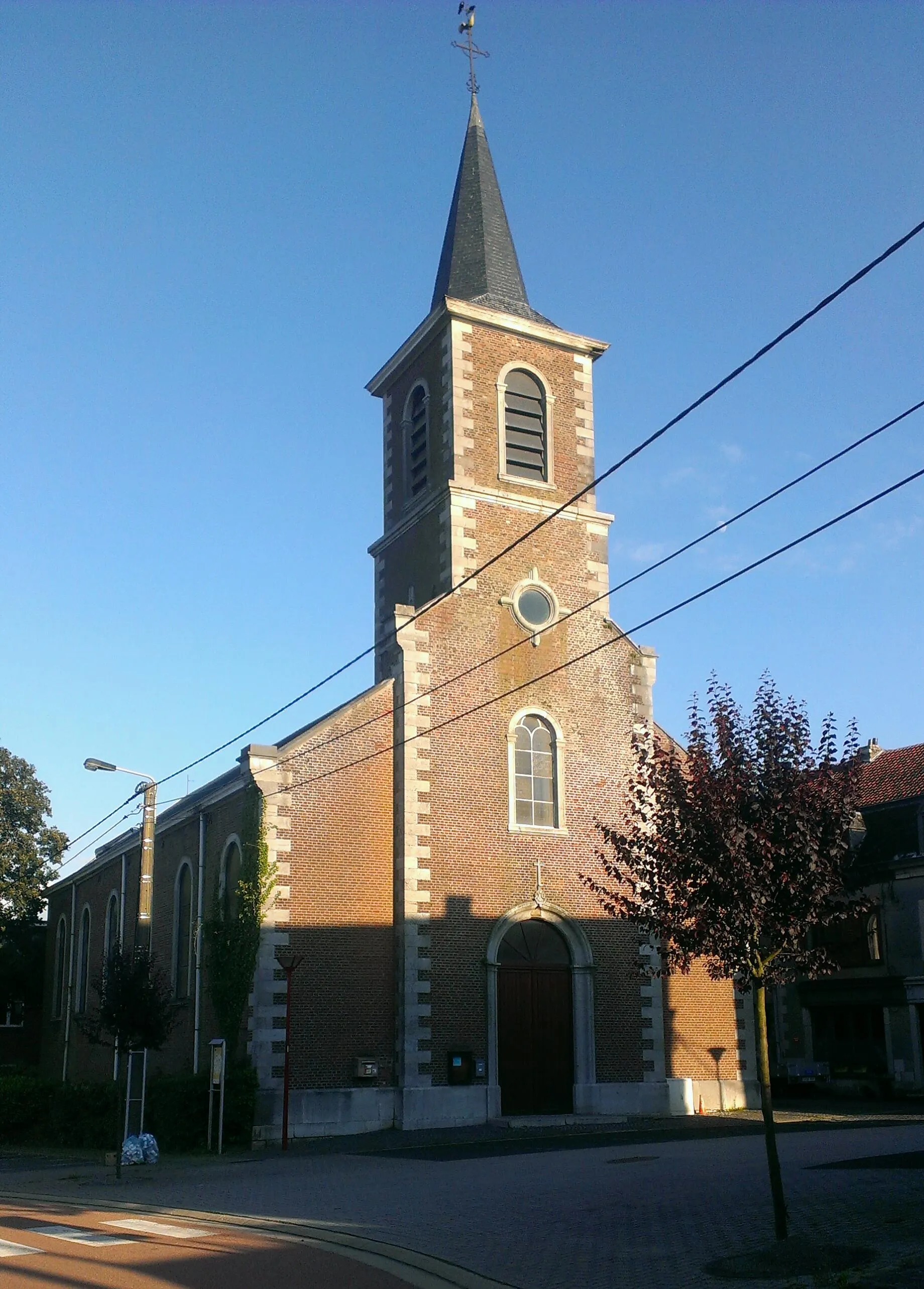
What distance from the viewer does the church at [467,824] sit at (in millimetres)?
23734

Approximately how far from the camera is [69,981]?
126 feet

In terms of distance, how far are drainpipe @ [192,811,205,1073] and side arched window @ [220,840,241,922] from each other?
2.95 feet

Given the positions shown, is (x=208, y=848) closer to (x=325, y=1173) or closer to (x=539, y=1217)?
(x=325, y=1173)

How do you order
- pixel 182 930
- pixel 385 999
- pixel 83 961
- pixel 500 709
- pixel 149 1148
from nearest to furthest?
pixel 149 1148
pixel 385 999
pixel 500 709
pixel 182 930
pixel 83 961

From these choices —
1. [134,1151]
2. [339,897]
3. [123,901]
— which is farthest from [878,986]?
[123,901]

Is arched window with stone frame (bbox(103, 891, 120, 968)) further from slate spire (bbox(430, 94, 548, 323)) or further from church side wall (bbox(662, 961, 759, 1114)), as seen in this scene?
slate spire (bbox(430, 94, 548, 323))

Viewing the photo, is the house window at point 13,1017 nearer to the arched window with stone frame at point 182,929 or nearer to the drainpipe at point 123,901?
the drainpipe at point 123,901

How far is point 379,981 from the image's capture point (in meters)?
24.2

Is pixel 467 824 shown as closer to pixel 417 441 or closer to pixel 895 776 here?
pixel 417 441

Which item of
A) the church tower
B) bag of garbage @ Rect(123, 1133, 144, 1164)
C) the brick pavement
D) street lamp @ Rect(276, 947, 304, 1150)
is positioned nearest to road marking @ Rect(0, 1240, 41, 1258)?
the brick pavement

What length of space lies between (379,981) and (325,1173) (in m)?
6.28

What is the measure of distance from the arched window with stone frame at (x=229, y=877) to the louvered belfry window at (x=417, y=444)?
886 centimetres

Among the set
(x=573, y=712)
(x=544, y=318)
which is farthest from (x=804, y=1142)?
(x=544, y=318)

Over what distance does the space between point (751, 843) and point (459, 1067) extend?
1325 cm
